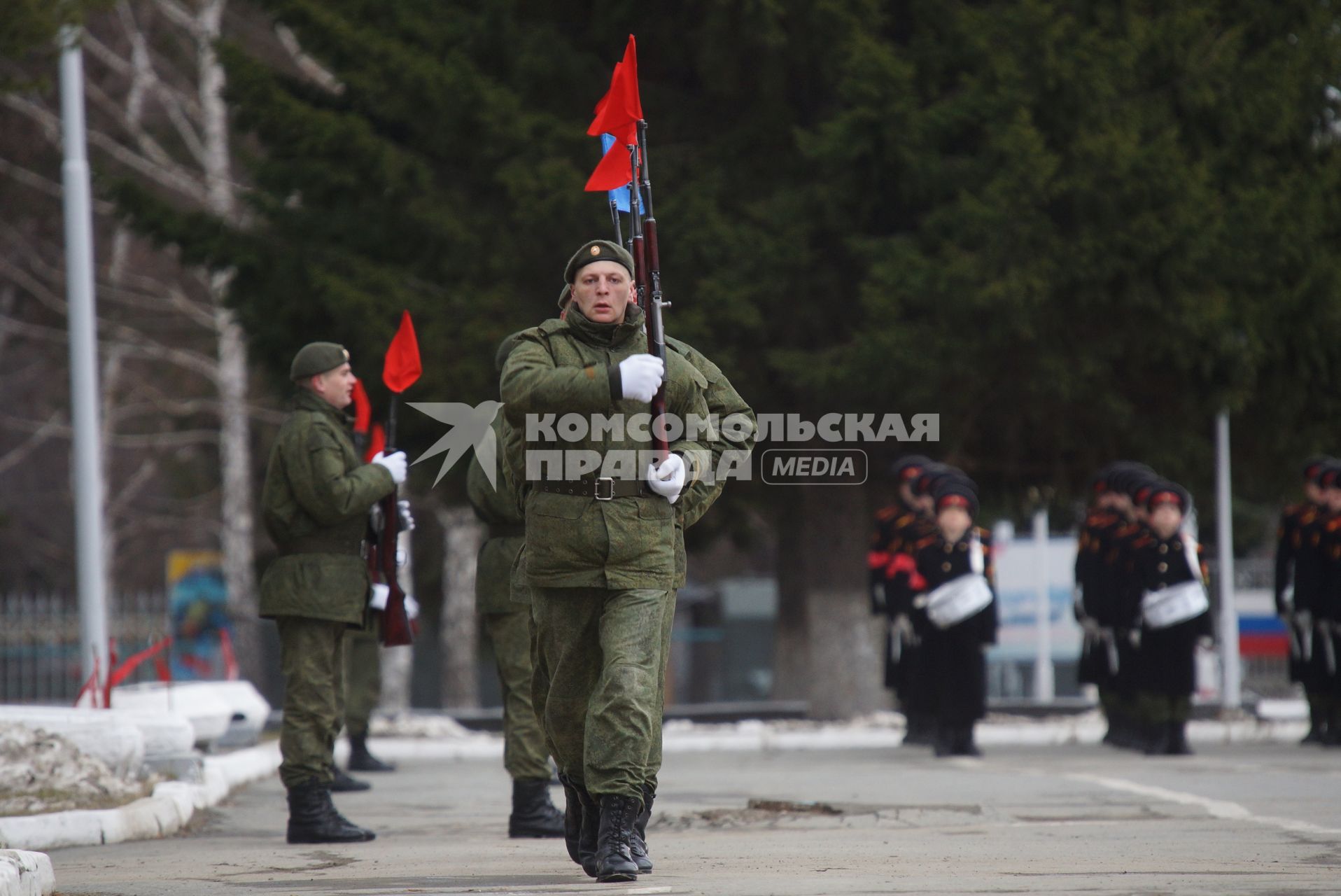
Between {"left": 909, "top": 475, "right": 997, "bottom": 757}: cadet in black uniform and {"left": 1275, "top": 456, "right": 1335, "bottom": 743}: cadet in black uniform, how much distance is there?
2655 mm

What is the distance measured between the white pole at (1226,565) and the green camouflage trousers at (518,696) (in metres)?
9.53

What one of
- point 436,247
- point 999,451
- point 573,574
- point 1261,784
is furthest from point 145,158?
point 573,574

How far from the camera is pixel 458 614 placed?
77.4 ft

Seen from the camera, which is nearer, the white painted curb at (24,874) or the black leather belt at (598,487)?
the white painted curb at (24,874)

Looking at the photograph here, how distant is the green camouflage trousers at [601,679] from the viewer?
5.86 m

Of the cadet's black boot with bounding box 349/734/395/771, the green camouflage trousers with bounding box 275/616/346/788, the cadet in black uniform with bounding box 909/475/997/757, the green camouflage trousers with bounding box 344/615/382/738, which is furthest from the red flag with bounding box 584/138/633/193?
the cadet's black boot with bounding box 349/734/395/771

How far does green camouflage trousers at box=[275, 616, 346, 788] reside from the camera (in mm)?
7727

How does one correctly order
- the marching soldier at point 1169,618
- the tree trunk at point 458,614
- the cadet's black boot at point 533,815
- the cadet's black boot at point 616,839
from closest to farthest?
the cadet's black boot at point 616,839 → the cadet's black boot at point 533,815 → the marching soldier at point 1169,618 → the tree trunk at point 458,614

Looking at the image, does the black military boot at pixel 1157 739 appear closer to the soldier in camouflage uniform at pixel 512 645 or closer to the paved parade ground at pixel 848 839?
the paved parade ground at pixel 848 839

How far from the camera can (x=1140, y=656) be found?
43.2ft

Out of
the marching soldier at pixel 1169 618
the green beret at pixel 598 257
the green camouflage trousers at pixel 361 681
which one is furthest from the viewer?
the marching soldier at pixel 1169 618

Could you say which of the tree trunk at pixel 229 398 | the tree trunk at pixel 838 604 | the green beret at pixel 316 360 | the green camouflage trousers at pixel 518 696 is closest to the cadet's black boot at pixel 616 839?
the green camouflage trousers at pixel 518 696

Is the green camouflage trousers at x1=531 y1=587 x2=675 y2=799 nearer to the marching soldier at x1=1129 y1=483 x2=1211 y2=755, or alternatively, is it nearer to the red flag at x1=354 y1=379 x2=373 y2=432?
the red flag at x1=354 y1=379 x2=373 y2=432
